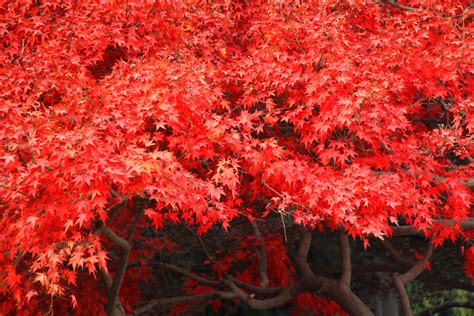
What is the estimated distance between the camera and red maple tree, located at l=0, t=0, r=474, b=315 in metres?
6.21

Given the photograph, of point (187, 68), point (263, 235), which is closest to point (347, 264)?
point (263, 235)

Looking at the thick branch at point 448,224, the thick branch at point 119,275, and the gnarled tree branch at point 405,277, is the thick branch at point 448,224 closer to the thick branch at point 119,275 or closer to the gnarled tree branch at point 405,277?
the gnarled tree branch at point 405,277

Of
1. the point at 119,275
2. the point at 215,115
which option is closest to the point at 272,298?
the point at 119,275

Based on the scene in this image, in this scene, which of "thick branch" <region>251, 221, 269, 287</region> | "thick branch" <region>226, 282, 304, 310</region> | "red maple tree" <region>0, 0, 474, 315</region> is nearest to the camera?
"red maple tree" <region>0, 0, 474, 315</region>

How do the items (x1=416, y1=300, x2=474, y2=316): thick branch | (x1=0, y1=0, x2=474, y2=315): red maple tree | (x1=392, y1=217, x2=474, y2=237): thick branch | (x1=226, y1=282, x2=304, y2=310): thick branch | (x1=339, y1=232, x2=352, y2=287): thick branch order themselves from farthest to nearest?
Answer: (x1=416, y1=300, x2=474, y2=316): thick branch → (x1=226, y1=282, x2=304, y2=310): thick branch → (x1=339, y1=232, x2=352, y2=287): thick branch → (x1=392, y1=217, x2=474, y2=237): thick branch → (x1=0, y1=0, x2=474, y2=315): red maple tree

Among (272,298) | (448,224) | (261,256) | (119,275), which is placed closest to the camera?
(448,224)

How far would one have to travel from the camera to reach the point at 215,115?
7.39 metres

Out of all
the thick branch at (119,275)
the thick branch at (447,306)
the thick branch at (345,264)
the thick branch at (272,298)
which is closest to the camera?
the thick branch at (119,275)

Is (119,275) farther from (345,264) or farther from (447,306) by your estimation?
(447,306)

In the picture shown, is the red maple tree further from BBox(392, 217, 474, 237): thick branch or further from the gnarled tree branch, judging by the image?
the gnarled tree branch

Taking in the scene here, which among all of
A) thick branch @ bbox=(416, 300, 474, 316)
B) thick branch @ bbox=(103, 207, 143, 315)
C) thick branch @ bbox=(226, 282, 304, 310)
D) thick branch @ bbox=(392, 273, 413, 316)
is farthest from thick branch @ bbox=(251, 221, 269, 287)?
thick branch @ bbox=(416, 300, 474, 316)

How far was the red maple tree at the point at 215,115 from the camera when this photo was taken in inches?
244

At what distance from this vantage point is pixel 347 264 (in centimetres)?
1098

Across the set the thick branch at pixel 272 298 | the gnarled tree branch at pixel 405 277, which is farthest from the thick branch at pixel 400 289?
the thick branch at pixel 272 298
